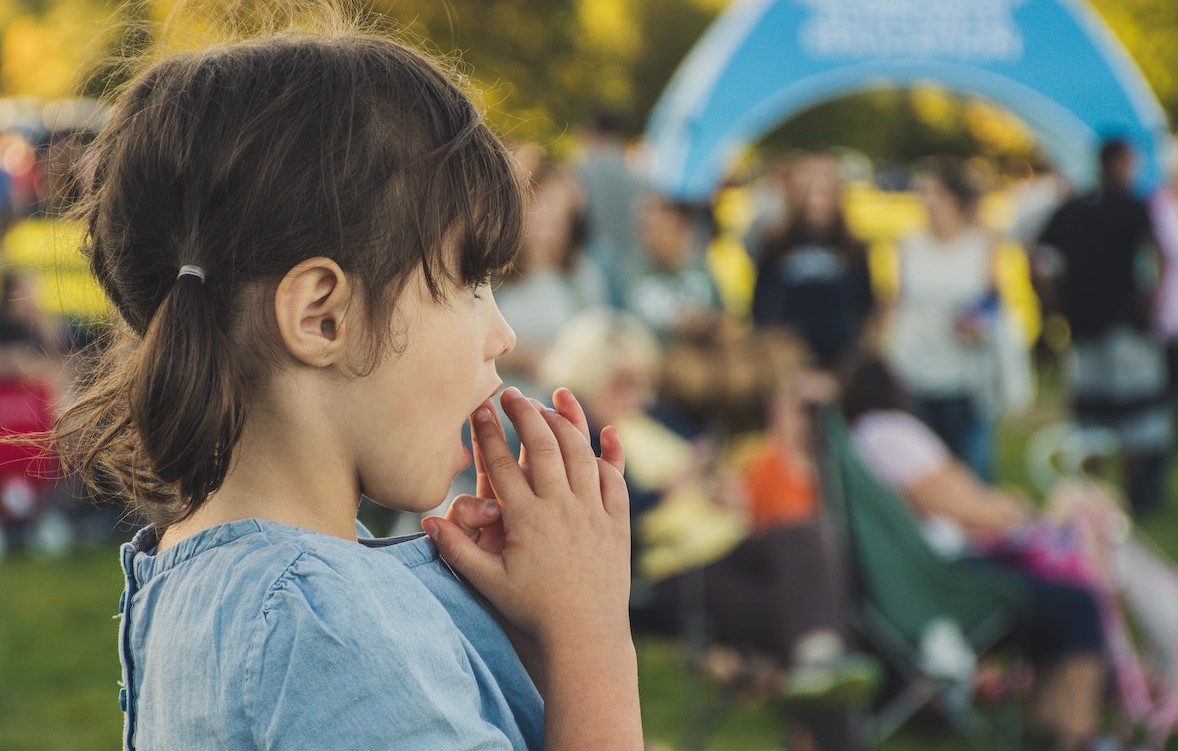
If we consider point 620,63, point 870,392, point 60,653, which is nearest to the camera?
point 870,392

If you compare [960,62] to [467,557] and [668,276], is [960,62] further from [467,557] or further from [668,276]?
[467,557]

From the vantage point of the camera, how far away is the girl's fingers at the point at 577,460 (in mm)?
1090

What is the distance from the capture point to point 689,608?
447cm

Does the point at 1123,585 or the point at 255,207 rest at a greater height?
the point at 255,207

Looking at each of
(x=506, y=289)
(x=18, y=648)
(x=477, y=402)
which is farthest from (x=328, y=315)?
(x=18, y=648)

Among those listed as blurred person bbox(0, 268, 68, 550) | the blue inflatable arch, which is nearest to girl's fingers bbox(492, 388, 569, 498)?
blurred person bbox(0, 268, 68, 550)

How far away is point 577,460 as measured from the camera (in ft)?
3.59

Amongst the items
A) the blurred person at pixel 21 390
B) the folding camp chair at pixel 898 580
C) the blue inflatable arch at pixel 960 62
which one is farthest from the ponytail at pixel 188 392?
Result: the blue inflatable arch at pixel 960 62

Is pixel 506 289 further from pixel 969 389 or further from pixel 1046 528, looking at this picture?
pixel 969 389

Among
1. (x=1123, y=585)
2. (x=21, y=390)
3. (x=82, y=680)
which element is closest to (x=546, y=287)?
(x=82, y=680)

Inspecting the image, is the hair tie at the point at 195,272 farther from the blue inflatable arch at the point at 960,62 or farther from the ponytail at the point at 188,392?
the blue inflatable arch at the point at 960,62

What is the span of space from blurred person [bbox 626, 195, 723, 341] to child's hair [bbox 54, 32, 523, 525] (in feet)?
18.9

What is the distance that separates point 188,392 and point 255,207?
0.50 feet

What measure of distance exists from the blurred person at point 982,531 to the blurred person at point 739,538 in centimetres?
43
